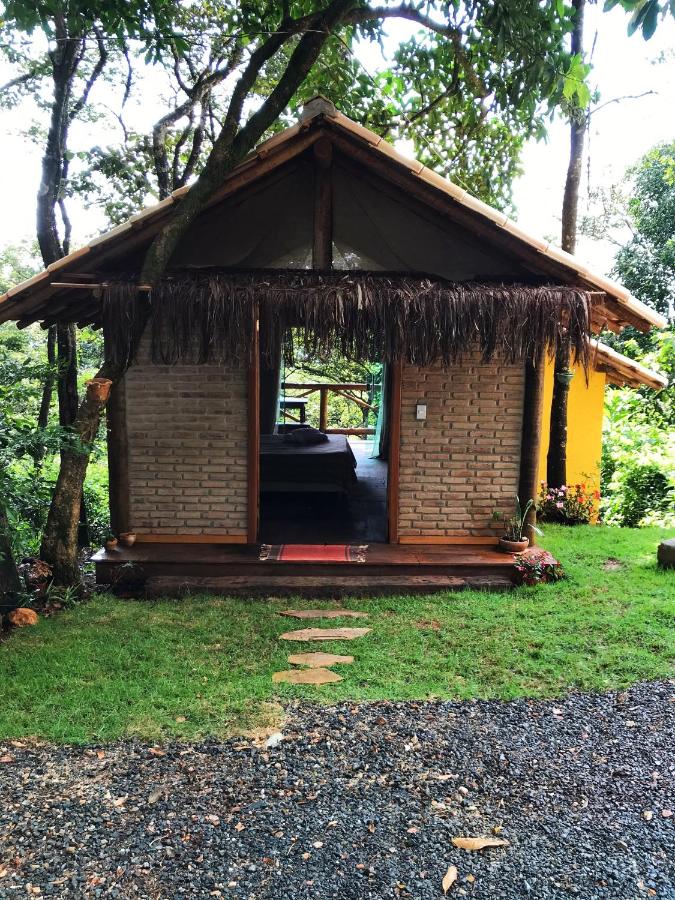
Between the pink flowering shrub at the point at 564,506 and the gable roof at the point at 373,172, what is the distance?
3.30m

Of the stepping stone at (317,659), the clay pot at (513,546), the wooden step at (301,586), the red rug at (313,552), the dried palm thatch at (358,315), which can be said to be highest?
the dried palm thatch at (358,315)

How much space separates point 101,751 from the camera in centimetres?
345

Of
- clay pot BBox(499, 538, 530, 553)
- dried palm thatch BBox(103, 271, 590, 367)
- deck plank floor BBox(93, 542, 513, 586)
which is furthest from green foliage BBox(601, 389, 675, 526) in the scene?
dried palm thatch BBox(103, 271, 590, 367)

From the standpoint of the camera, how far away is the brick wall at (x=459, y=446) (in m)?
6.45

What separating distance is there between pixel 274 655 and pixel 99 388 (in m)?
2.91

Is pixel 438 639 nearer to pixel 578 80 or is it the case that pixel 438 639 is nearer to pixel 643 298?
pixel 578 80

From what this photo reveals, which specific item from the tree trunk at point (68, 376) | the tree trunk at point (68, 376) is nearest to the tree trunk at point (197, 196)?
the tree trunk at point (68, 376)

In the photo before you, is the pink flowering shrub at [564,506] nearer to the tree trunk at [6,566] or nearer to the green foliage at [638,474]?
the green foliage at [638,474]

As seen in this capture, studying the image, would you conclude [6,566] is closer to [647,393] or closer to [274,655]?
[274,655]

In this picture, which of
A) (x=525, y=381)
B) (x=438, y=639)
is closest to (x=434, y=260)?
(x=525, y=381)

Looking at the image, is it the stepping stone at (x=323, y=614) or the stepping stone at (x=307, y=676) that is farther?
the stepping stone at (x=323, y=614)

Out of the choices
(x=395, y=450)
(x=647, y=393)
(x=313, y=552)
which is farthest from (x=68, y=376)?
(x=647, y=393)

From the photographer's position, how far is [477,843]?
9.09 ft

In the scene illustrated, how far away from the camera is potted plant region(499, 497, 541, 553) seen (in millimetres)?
6348
